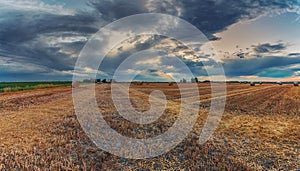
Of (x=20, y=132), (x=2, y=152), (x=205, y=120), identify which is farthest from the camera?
(x=205, y=120)

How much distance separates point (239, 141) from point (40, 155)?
810cm

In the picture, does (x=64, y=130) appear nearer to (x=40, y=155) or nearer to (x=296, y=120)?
(x=40, y=155)

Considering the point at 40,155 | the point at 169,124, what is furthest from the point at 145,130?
the point at 40,155

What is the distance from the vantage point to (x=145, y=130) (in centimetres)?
1011

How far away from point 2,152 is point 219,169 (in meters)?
7.88

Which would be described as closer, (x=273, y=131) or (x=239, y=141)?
(x=239, y=141)

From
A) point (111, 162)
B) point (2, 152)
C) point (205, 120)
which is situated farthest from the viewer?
point (205, 120)

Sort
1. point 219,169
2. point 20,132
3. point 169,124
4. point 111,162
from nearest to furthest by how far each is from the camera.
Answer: point 219,169
point 111,162
point 20,132
point 169,124

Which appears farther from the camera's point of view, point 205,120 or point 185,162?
point 205,120

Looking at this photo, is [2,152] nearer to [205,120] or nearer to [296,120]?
[205,120]

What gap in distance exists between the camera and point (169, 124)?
11219 mm

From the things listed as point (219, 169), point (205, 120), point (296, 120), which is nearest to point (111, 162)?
point (219, 169)

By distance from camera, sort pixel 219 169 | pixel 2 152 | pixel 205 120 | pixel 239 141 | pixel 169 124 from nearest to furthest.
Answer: pixel 219 169
pixel 2 152
pixel 239 141
pixel 169 124
pixel 205 120

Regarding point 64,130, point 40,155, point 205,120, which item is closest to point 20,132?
point 64,130
